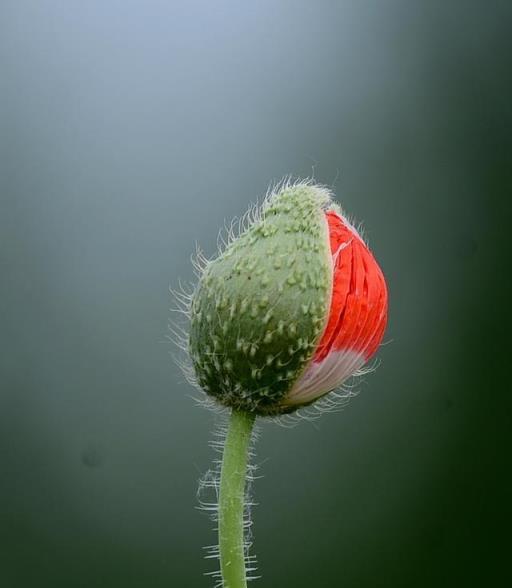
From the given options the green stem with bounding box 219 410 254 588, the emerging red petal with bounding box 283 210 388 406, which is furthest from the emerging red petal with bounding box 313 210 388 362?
the green stem with bounding box 219 410 254 588

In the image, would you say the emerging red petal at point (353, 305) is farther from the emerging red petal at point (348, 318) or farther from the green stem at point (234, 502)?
the green stem at point (234, 502)

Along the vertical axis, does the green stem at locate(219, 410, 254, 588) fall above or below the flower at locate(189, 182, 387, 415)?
below

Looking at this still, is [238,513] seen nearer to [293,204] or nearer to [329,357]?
[329,357]

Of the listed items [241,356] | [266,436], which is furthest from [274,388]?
[266,436]

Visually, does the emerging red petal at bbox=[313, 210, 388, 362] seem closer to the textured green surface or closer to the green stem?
the textured green surface

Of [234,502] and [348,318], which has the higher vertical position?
[348,318]

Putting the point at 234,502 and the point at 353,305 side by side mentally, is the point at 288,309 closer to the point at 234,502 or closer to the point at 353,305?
the point at 353,305

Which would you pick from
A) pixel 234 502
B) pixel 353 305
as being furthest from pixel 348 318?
pixel 234 502

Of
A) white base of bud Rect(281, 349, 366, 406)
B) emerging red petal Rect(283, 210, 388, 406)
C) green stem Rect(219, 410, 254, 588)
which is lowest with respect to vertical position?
green stem Rect(219, 410, 254, 588)

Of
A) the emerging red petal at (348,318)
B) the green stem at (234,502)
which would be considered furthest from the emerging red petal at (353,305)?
the green stem at (234,502)
